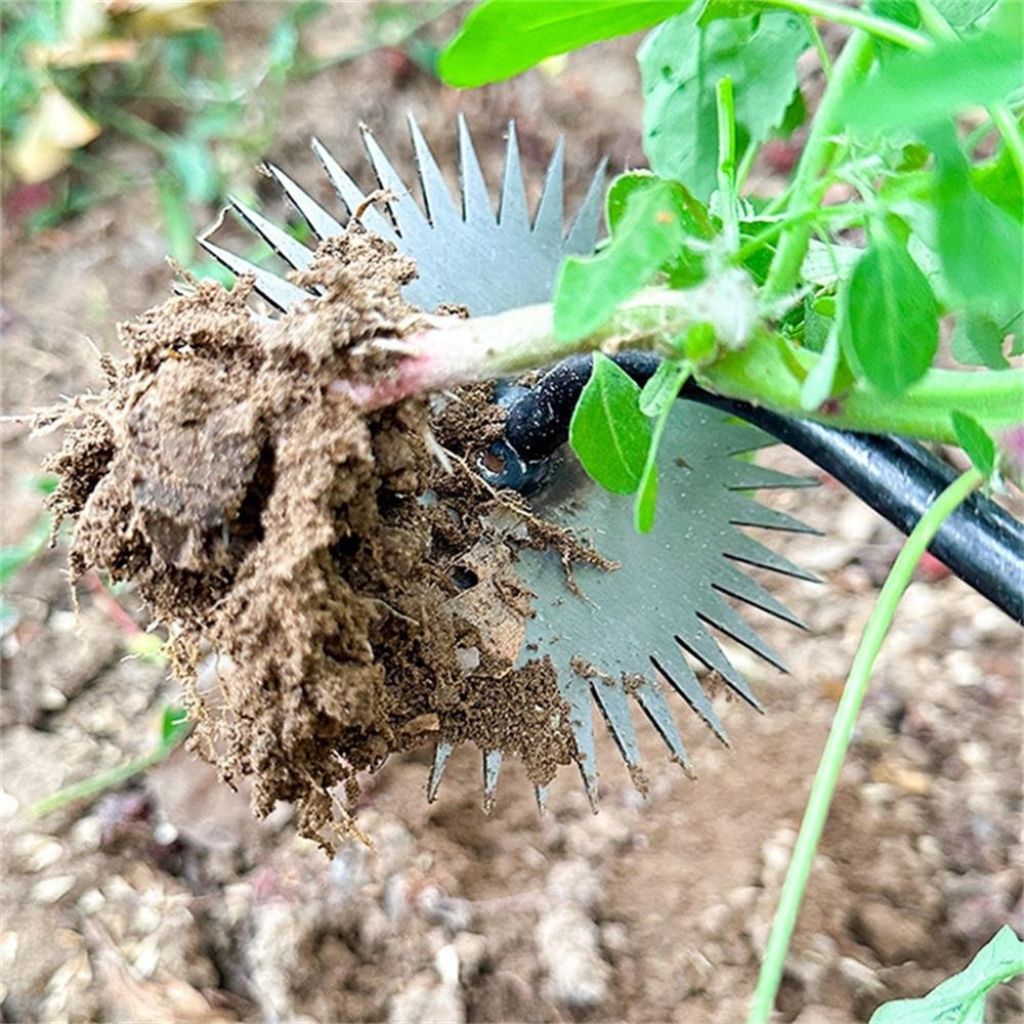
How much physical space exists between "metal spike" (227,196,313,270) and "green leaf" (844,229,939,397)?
1.25ft

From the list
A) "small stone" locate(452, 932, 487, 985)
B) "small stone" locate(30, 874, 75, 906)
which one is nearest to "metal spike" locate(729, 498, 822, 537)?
"small stone" locate(452, 932, 487, 985)

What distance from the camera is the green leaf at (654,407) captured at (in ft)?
1.78

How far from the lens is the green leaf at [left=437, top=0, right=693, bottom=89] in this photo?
0.52 meters

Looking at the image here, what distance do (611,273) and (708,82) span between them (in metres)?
0.46

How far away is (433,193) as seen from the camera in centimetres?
86

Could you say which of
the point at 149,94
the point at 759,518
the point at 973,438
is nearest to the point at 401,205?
the point at 759,518

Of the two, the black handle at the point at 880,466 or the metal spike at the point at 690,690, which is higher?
the black handle at the point at 880,466

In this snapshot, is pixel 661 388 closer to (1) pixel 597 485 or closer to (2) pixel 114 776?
(1) pixel 597 485

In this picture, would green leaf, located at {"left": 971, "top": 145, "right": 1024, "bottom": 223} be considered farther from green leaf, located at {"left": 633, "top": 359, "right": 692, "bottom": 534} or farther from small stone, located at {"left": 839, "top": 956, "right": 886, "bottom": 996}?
small stone, located at {"left": 839, "top": 956, "right": 886, "bottom": 996}

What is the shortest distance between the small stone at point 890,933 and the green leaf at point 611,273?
81 cm

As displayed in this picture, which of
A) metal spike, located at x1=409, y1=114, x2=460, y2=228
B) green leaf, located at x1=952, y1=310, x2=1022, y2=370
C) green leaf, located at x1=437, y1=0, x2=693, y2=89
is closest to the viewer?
green leaf, located at x1=437, y1=0, x2=693, y2=89

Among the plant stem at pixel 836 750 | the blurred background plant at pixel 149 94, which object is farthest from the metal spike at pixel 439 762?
the blurred background plant at pixel 149 94

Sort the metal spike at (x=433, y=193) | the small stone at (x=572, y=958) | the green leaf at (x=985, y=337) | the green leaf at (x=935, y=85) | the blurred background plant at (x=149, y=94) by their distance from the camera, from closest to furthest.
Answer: the green leaf at (x=935, y=85) < the green leaf at (x=985, y=337) < the metal spike at (x=433, y=193) < the small stone at (x=572, y=958) < the blurred background plant at (x=149, y=94)

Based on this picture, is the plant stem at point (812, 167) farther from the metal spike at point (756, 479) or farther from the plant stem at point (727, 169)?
the metal spike at point (756, 479)
